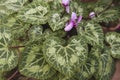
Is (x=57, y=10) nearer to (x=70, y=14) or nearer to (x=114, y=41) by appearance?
(x=70, y=14)

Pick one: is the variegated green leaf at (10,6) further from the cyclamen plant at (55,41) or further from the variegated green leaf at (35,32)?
the variegated green leaf at (35,32)

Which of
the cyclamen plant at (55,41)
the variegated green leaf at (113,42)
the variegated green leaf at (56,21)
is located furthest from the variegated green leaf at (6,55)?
the variegated green leaf at (113,42)

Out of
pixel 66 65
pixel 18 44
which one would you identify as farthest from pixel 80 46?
pixel 18 44

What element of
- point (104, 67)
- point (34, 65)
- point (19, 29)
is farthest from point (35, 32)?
point (104, 67)

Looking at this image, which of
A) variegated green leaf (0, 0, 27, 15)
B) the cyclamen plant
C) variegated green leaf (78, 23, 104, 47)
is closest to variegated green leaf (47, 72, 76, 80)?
the cyclamen plant

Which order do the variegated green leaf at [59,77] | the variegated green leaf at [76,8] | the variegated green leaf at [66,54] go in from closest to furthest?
the variegated green leaf at [66,54] → the variegated green leaf at [59,77] → the variegated green leaf at [76,8]

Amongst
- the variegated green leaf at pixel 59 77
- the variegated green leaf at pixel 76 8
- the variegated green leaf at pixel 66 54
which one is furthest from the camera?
the variegated green leaf at pixel 76 8
